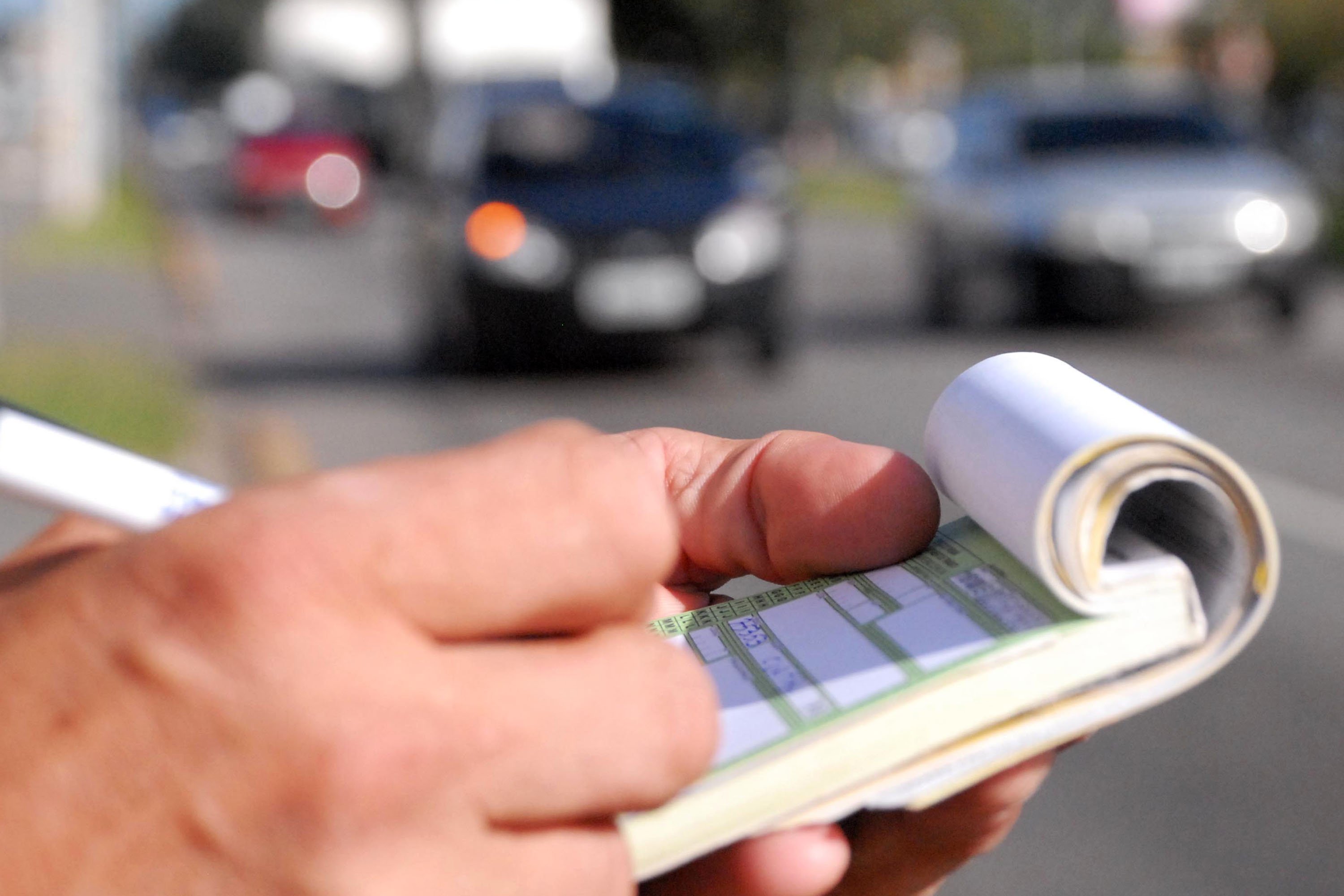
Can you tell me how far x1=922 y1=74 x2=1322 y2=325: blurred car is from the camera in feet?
31.9

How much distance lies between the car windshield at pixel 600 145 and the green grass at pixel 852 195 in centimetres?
1497

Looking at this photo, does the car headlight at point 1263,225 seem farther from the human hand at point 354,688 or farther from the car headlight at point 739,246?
the human hand at point 354,688

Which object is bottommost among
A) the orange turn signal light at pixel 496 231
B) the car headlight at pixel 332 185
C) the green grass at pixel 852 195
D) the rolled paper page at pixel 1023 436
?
the green grass at pixel 852 195

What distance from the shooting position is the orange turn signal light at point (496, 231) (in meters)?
8.59

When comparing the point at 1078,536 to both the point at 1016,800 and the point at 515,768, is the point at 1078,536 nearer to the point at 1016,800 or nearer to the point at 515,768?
the point at 1016,800

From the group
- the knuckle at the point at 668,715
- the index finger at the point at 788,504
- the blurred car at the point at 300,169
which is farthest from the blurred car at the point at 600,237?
the blurred car at the point at 300,169

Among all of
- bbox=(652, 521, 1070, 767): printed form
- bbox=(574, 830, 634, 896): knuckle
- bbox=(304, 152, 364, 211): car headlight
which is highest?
bbox=(652, 521, 1070, 767): printed form

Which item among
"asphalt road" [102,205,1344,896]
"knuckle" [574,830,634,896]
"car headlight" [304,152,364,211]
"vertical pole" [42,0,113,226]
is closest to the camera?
"knuckle" [574,830,634,896]

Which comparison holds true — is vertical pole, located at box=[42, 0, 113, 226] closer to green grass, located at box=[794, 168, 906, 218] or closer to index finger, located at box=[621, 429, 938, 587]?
green grass, located at box=[794, 168, 906, 218]

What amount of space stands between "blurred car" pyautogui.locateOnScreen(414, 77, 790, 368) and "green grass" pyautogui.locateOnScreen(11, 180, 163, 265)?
22.6 feet

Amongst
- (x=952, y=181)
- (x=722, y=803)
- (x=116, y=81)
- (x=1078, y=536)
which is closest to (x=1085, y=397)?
(x=1078, y=536)

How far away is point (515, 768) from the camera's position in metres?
0.85

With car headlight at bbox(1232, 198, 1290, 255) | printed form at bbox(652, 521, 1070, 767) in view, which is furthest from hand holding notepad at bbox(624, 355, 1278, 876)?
car headlight at bbox(1232, 198, 1290, 255)

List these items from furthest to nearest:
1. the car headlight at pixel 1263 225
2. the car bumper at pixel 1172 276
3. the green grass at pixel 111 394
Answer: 1. the car headlight at pixel 1263 225
2. the car bumper at pixel 1172 276
3. the green grass at pixel 111 394
